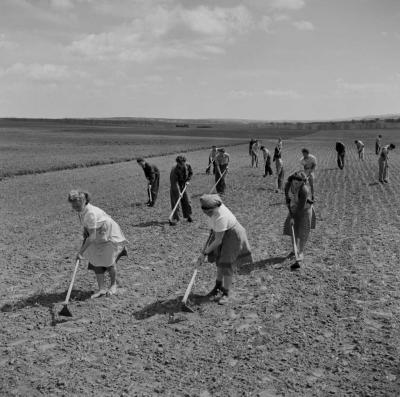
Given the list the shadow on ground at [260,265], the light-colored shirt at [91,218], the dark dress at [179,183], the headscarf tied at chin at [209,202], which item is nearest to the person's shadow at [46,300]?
the light-colored shirt at [91,218]

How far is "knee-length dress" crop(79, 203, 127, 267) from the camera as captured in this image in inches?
278

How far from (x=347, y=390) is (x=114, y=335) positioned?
316 cm

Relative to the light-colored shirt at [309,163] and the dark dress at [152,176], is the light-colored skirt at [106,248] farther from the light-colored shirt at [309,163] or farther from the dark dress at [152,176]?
the dark dress at [152,176]

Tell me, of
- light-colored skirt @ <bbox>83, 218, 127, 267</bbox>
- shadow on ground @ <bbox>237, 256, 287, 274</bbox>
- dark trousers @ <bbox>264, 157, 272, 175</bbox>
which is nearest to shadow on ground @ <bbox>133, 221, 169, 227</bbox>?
shadow on ground @ <bbox>237, 256, 287, 274</bbox>

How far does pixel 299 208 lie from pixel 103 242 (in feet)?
13.2

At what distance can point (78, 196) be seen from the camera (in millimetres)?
6668

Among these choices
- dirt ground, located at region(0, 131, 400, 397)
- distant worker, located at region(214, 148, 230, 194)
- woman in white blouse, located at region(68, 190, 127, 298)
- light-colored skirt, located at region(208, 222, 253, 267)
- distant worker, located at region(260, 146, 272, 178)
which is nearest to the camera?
dirt ground, located at region(0, 131, 400, 397)

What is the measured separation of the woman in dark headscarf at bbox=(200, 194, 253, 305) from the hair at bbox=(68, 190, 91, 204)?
1.79 m

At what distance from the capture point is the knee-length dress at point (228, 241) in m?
6.78

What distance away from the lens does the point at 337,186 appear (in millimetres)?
20188

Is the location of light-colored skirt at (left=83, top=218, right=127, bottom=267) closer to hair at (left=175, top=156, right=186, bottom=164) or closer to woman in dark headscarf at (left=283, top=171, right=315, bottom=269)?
woman in dark headscarf at (left=283, top=171, right=315, bottom=269)

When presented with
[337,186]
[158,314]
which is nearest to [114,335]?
[158,314]

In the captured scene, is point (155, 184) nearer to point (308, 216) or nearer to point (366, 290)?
point (308, 216)

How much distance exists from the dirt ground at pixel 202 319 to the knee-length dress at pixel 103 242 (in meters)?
0.73
